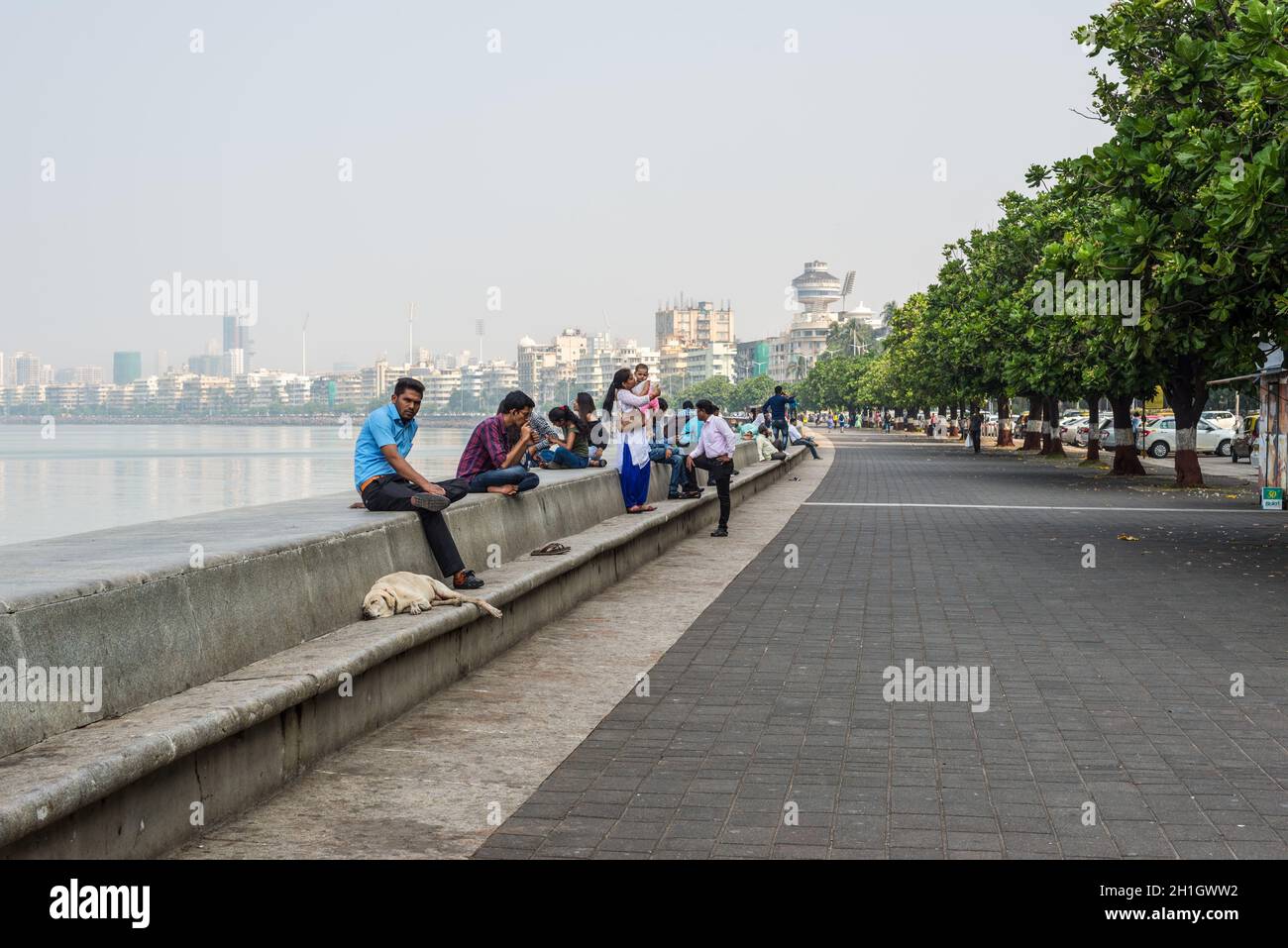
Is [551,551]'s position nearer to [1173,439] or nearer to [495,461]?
[495,461]

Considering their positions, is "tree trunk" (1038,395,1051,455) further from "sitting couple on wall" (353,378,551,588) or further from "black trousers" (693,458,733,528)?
"sitting couple on wall" (353,378,551,588)

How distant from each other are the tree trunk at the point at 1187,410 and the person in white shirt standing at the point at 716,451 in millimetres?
14752

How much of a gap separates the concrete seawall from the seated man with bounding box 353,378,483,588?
14 cm

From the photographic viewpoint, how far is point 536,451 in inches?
683

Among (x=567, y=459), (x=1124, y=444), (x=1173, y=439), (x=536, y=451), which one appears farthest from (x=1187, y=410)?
(x=1173, y=439)

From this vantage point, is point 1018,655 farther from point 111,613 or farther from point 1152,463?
point 1152,463

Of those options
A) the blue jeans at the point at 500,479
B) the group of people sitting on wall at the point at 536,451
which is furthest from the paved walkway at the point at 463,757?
the blue jeans at the point at 500,479

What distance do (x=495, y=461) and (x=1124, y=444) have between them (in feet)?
88.1

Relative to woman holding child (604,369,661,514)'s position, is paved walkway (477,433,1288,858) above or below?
below

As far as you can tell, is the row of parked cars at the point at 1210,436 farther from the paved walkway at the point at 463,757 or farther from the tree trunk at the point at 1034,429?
the paved walkway at the point at 463,757

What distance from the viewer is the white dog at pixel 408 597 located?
7883mm

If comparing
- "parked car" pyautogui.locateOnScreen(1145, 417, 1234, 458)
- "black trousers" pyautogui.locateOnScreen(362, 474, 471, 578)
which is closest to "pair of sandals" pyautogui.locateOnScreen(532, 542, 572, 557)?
"black trousers" pyautogui.locateOnScreen(362, 474, 471, 578)

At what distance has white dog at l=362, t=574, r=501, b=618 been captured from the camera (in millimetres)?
7883

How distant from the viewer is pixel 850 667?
896cm
